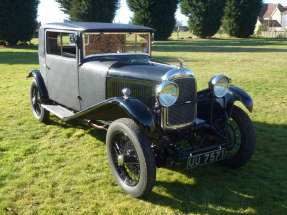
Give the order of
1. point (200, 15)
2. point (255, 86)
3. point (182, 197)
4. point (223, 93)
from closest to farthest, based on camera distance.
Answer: point (182, 197) < point (223, 93) < point (255, 86) < point (200, 15)

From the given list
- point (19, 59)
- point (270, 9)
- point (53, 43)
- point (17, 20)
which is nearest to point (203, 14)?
point (17, 20)

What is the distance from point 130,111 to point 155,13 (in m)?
28.5

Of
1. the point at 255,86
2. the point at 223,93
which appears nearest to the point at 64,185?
the point at 223,93

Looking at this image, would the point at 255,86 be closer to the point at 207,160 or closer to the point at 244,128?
the point at 244,128

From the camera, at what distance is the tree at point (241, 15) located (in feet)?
110

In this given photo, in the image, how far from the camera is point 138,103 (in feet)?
10.3

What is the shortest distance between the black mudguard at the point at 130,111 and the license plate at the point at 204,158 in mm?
512

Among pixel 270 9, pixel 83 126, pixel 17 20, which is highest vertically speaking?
pixel 270 9

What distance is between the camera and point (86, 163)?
12.9ft

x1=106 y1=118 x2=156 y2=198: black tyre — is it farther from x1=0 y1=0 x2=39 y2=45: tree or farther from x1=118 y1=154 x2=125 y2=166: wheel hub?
x1=0 y1=0 x2=39 y2=45: tree

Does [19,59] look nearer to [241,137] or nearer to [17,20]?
[17,20]

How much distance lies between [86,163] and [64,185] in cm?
60

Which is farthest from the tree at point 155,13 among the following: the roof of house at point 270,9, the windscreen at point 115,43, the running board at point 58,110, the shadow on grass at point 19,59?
the roof of house at point 270,9

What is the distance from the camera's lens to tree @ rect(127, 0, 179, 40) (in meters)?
29.5
